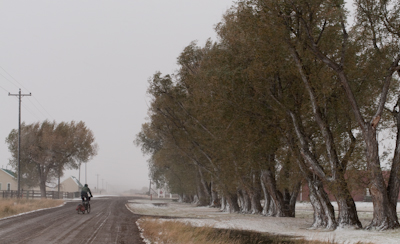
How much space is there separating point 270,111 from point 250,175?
37.3 ft

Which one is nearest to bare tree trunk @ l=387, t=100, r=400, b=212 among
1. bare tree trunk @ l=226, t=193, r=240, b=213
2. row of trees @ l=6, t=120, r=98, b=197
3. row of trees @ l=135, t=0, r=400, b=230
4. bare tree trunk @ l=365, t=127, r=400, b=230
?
row of trees @ l=135, t=0, r=400, b=230

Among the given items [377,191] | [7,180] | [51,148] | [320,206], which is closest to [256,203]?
[320,206]

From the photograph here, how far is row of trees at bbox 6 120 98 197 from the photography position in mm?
67500

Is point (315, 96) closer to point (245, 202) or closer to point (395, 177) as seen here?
point (395, 177)

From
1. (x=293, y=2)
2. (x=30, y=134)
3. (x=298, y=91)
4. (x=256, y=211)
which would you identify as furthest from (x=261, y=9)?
(x=30, y=134)

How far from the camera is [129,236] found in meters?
16.2

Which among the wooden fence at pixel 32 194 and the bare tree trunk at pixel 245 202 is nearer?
the bare tree trunk at pixel 245 202

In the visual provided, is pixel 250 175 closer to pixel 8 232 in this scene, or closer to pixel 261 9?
pixel 261 9

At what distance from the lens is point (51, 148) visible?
66.9 meters

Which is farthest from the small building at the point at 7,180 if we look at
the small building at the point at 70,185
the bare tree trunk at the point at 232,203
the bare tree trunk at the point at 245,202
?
the bare tree trunk at the point at 245,202

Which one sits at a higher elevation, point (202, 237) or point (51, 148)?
point (51, 148)

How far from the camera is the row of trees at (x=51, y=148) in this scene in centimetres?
6750

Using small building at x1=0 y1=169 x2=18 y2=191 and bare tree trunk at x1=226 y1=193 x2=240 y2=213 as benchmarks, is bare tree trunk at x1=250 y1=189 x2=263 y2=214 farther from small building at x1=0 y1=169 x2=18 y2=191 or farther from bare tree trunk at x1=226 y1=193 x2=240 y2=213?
small building at x1=0 y1=169 x2=18 y2=191

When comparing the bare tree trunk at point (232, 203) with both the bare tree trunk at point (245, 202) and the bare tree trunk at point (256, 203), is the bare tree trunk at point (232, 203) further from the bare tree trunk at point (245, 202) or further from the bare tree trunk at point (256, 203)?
the bare tree trunk at point (256, 203)
